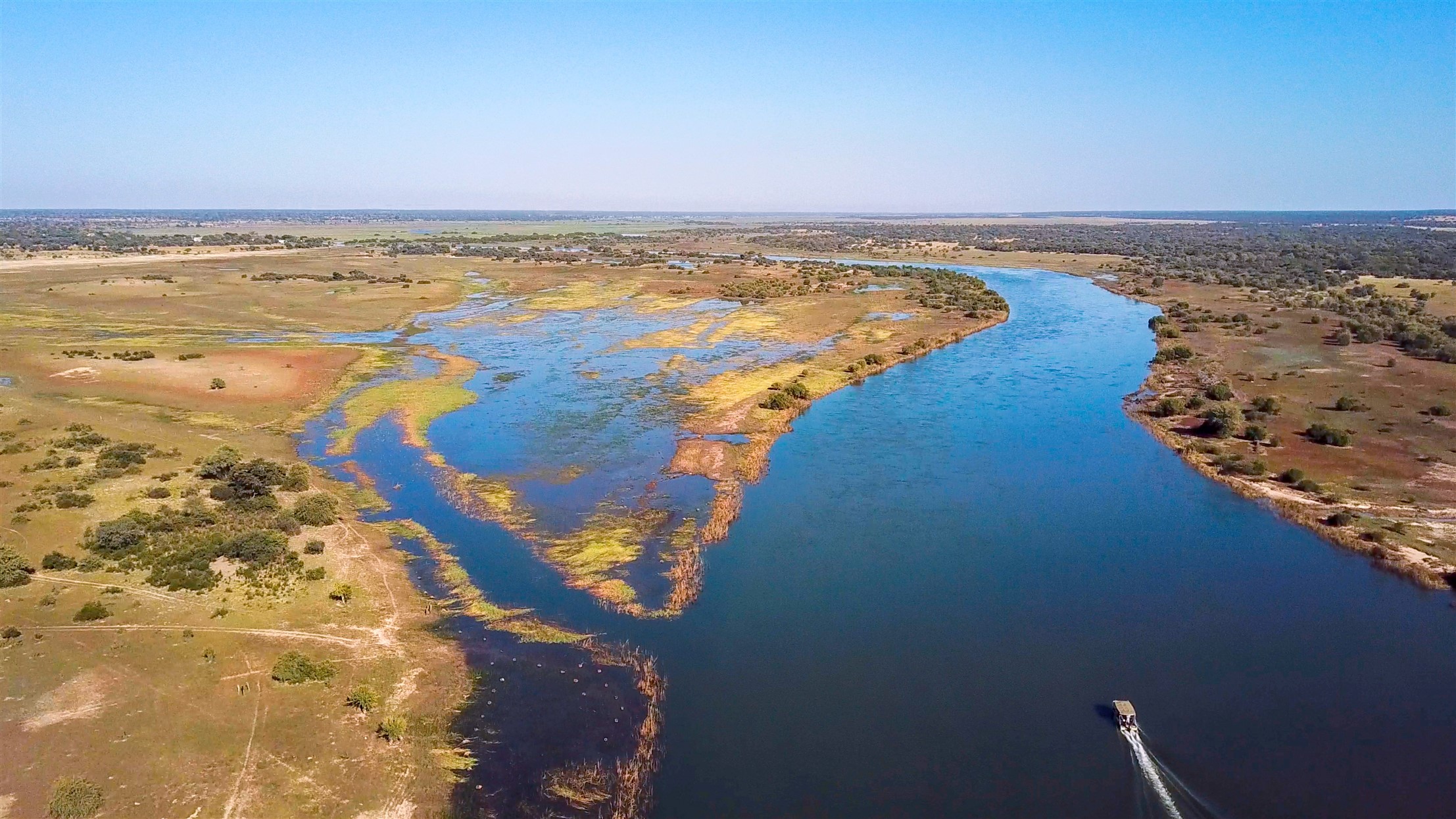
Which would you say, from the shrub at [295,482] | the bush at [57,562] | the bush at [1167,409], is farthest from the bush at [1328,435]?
the bush at [57,562]

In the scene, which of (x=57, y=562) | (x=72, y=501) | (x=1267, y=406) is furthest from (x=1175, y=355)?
(x=72, y=501)

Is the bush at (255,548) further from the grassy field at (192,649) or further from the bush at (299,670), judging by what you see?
the bush at (299,670)

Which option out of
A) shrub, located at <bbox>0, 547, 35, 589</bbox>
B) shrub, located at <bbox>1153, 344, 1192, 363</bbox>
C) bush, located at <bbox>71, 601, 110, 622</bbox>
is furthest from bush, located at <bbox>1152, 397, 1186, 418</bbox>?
shrub, located at <bbox>0, 547, 35, 589</bbox>

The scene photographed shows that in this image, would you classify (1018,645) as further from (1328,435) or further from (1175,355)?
(1175,355)

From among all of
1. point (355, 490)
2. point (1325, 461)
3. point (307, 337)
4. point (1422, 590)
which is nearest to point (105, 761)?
point (355, 490)

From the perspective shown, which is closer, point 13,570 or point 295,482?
point 13,570

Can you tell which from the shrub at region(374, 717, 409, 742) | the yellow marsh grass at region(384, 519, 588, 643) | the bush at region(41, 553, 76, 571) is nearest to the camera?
the shrub at region(374, 717, 409, 742)

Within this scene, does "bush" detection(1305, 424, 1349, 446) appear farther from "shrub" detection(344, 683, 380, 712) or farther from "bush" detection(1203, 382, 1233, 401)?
"shrub" detection(344, 683, 380, 712)
